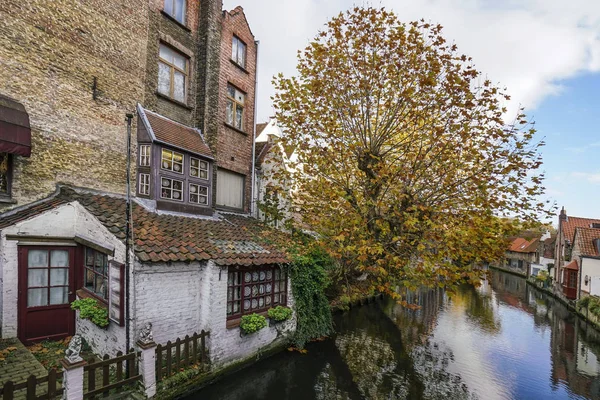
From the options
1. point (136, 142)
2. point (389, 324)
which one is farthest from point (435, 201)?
point (136, 142)

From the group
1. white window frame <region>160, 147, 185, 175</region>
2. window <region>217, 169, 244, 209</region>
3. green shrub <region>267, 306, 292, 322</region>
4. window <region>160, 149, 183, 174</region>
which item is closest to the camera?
green shrub <region>267, 306, 292, 322</region>

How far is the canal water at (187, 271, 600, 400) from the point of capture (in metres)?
10.3

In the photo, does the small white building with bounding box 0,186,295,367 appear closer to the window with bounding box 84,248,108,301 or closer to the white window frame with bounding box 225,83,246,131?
the window with bounding box 84,248,108,301

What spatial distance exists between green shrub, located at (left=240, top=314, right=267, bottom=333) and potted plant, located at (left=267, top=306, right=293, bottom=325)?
741mm

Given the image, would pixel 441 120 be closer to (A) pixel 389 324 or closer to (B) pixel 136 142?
(B) pixel 136 142

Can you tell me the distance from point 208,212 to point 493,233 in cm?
1045

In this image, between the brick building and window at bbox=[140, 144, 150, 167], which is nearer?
the brick building

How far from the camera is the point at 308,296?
12.8m

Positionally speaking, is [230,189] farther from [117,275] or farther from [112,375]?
[112,375]

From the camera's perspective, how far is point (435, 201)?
1185 centimetres

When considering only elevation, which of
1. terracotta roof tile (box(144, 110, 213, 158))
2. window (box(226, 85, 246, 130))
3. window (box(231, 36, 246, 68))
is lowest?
terracotta roof tile (box(144, 110, 213, 158))

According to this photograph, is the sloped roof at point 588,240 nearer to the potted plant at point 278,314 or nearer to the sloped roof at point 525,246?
the sloped roof at point 525,246

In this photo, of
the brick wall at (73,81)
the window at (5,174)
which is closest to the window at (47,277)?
the brick wall at (73,81)

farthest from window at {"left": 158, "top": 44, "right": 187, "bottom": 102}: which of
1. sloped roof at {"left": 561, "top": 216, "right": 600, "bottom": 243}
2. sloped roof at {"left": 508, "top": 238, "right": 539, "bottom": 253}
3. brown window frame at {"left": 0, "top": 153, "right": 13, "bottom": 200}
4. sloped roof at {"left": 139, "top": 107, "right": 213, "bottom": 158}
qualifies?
sloped roof at {"left": 508, "top": 238, "right": 539, "bottom": 253}
